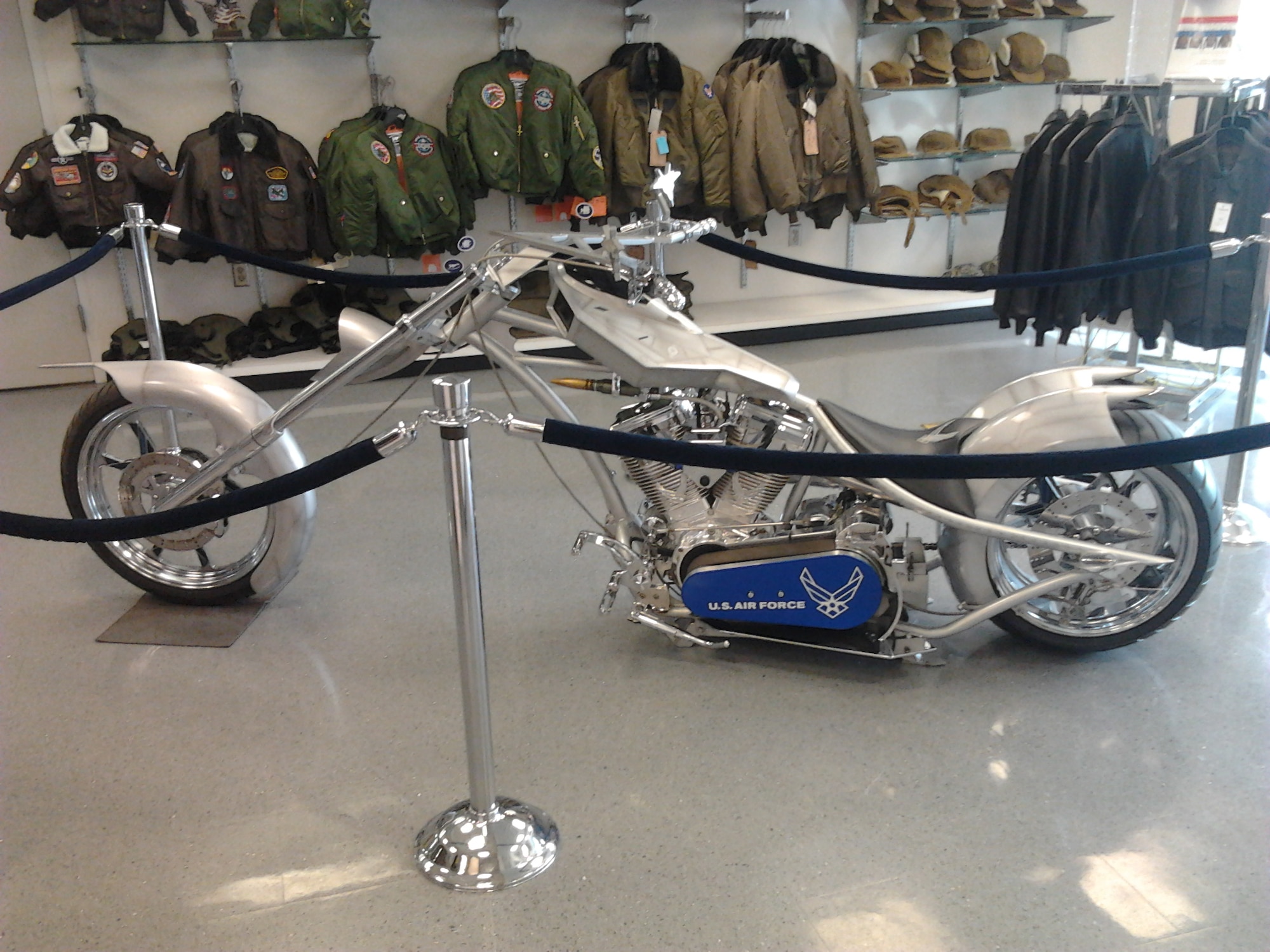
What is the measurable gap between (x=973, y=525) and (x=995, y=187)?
15.3 feet

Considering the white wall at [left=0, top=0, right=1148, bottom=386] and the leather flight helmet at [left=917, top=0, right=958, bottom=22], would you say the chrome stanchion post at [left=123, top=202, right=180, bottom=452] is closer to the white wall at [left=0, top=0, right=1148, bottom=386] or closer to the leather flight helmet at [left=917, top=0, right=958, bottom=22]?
the white wall at [left=0, top=0, right=1148, bottom=386]

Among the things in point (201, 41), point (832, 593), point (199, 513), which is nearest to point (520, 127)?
point (201, 41)

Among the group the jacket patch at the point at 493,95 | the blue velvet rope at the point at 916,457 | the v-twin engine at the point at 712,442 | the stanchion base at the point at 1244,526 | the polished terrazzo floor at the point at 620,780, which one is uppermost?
the jacket patch at the point at 493,95

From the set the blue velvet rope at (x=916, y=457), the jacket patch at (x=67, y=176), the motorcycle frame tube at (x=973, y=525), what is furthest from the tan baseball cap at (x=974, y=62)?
the blue velvet rope at (x=916, y=457)

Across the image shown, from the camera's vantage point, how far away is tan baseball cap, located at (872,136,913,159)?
6258 mm

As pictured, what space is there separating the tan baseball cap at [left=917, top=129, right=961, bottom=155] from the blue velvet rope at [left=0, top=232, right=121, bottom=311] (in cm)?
468

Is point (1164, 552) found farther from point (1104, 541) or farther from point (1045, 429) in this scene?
point (1045, 429)

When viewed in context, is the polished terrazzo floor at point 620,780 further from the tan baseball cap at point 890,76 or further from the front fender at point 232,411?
the tan baseball cap at point 890,76

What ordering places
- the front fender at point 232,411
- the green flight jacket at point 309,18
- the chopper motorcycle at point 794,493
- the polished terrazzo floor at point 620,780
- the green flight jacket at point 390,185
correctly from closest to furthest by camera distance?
the polished terrazzo floor at point 620,780
the chopper motorcycle at point 794,493
the front fender at point 232,411
the green flight jacket at point 309,18
the green flight jacket at point 390,185

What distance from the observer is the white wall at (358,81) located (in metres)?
5.29

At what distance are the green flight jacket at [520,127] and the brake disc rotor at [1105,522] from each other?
365 centimetres

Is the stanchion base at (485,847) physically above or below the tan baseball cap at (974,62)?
below

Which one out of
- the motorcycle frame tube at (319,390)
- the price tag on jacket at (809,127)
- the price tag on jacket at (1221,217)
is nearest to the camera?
the motorcycle frame tube at (319,390)

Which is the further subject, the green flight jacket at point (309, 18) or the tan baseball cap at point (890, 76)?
the tan baseball cap at point (890, 76)
